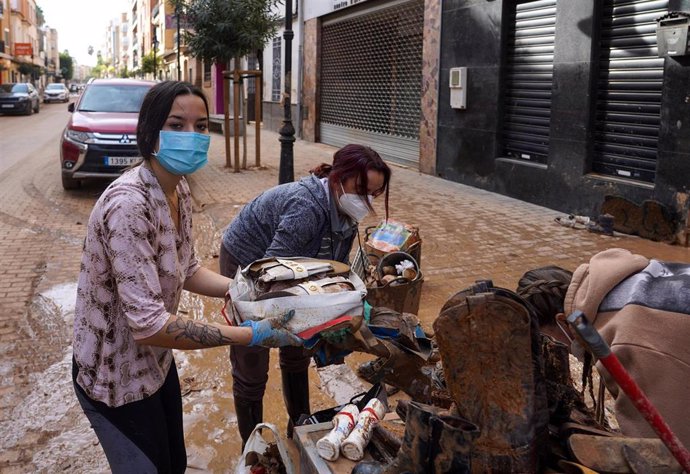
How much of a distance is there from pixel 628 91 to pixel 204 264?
5.67 meters

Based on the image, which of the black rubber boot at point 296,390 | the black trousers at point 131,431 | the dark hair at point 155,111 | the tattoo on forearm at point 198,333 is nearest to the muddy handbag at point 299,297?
the tattoo on forearm at point 198,333

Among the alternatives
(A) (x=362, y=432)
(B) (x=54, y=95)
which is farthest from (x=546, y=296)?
(B) (x=54, y=95)

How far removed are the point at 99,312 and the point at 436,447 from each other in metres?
1.12

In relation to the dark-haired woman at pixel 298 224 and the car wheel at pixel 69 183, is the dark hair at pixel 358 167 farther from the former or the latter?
the car wheel at pixel 69 183

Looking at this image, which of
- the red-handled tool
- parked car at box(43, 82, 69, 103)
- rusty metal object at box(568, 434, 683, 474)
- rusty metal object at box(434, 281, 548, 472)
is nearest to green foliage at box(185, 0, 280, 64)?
rusty metal object at box(434, 281, 548, 472)

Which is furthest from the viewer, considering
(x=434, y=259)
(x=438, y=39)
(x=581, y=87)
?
(x=438, y=39)

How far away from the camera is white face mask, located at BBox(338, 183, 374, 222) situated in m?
2.95

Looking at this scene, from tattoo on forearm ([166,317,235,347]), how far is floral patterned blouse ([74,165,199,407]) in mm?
53

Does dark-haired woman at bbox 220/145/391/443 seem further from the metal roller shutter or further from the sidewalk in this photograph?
the metal roller shutter

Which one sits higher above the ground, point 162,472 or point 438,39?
point 438,39

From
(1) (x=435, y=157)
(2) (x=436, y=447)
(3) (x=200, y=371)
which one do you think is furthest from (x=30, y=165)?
(2) (x=436, y=447)

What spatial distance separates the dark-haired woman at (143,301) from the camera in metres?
2.01

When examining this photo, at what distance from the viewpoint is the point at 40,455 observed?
346 centimetres

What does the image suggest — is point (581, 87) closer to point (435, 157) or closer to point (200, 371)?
point (435, 157)
